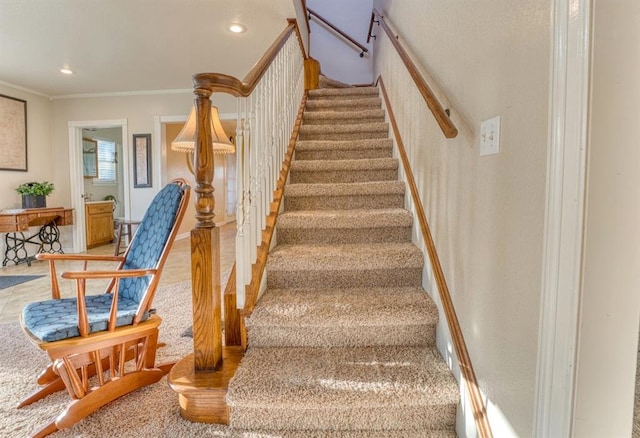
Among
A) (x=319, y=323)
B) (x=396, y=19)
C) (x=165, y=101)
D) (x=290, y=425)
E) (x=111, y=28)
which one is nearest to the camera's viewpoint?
(x=290, y=425)

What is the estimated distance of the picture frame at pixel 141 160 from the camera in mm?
4871

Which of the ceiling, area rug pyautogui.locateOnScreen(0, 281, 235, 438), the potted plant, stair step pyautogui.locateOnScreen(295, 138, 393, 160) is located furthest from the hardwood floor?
the ceiling

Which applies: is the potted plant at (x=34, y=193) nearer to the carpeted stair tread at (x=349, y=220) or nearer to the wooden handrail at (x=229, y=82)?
the carpeted stair tread at (x=349, y=220)

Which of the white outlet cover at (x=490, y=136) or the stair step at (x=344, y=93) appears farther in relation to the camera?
the stair step at (x=344, y=93)

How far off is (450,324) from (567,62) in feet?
3.14

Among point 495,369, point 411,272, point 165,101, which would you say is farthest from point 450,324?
point 165,101

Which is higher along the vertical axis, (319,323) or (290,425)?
(319,323)

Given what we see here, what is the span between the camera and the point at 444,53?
1471mm

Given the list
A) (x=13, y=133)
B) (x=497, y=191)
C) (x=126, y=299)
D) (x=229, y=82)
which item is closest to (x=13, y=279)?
(x=13, y=133)

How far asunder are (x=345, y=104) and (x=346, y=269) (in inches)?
93.2

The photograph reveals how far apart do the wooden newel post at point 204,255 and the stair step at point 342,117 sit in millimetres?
2102

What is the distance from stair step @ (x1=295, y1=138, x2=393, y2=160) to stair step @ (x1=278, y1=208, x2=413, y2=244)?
0.85 metres

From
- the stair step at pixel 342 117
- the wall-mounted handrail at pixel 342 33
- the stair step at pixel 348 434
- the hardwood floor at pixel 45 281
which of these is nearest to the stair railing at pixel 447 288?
the stair step at pixel 348 434

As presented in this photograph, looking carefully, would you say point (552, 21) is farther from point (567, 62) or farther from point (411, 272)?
point (411, 272)
